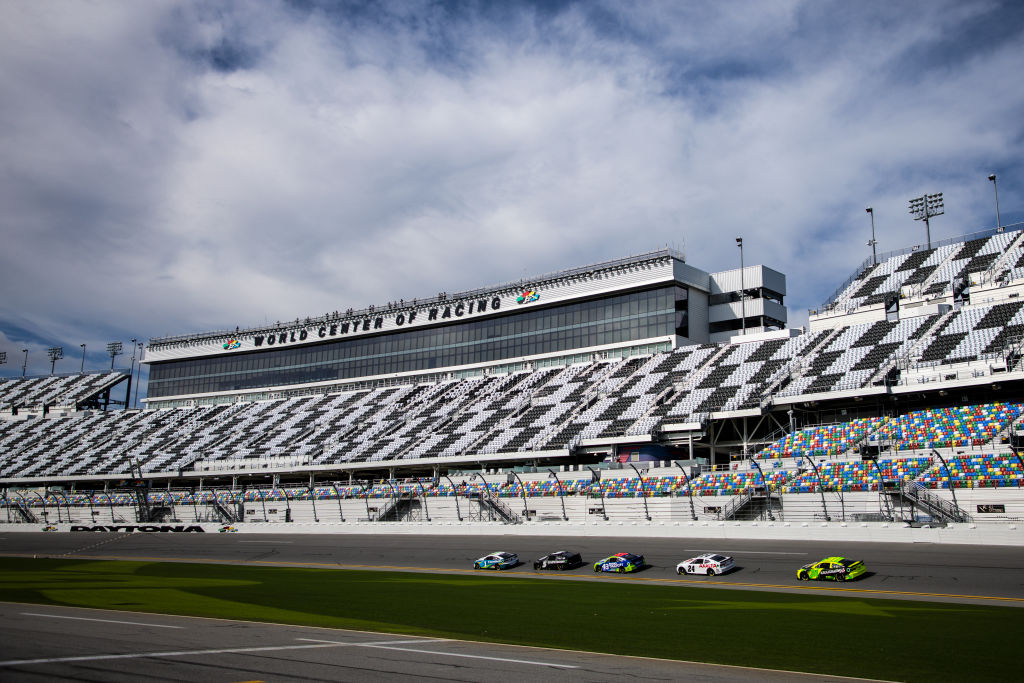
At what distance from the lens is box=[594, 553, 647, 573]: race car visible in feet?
119

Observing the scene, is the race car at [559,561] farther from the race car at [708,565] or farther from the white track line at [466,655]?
the white track line at [466,655]

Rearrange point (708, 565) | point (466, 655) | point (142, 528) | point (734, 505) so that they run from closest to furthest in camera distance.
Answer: point (466, 655) < point (708, 565) < point (734, 505) < point (142, 528)

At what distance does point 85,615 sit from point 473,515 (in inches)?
1320

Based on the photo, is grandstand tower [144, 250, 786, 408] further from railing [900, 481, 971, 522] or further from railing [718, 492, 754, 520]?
railing [900, 481, 971, 522]

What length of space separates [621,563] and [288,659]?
917 inches

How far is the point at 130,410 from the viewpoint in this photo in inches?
4306

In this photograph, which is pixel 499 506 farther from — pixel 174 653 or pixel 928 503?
pixel 174 653

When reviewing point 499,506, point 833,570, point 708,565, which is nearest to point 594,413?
point 499,506

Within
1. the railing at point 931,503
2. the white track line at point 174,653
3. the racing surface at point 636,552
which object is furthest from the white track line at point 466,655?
the railing at point 931,503

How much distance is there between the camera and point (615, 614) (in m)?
24.6

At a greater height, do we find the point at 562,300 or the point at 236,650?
the point at 562,300

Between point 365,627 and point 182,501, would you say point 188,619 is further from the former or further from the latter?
point 182,501

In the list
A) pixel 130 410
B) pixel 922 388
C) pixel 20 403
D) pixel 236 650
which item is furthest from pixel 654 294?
pixel 20 403

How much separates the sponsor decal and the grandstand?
2.06 meters
